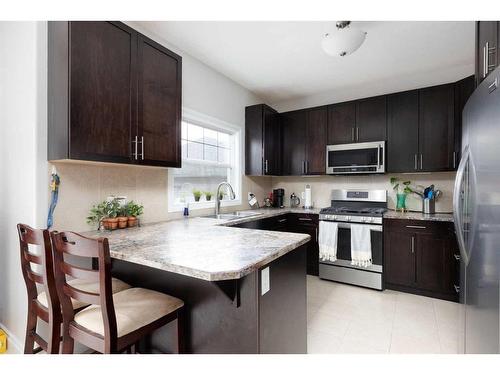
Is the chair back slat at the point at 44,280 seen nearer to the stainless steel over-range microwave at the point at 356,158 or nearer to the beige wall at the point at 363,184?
the stainless steel over-range microwave at the point at 356,158

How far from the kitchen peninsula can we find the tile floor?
566 millimetres

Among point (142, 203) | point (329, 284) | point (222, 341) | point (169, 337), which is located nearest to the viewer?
Answer: point (222, 341)

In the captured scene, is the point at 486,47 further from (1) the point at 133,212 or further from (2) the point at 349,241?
(1) the point at 133,212

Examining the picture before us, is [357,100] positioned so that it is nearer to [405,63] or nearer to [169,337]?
[405,63]

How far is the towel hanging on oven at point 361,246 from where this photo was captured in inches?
116

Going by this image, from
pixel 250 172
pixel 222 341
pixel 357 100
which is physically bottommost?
pixel 222 341

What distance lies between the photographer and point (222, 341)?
1.28m

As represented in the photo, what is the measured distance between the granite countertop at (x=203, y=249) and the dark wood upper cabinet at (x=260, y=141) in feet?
6.17

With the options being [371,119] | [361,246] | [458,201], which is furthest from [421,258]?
[371,119]

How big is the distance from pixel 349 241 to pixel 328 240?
0.82 feet

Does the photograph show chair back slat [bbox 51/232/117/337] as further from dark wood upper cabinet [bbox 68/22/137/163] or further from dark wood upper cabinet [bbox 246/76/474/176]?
dark wood upper cabinet [bbox 246/76/474/176]

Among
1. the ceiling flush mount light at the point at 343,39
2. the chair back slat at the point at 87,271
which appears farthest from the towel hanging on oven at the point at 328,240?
the chair back slat at the point at 87,271
